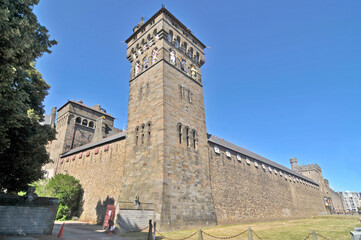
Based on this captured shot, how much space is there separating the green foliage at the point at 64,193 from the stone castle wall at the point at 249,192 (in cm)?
1566

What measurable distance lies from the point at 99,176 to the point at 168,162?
11.1 m

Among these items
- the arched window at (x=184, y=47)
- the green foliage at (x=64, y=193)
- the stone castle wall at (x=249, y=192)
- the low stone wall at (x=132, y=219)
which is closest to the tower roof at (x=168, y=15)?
the arched window at (x=184, y=47)

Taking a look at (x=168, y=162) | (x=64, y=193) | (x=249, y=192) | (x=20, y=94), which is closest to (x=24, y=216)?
(x=20, y=94)

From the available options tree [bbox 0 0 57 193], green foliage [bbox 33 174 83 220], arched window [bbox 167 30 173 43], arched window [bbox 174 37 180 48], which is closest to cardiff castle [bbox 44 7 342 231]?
arched window [bbox 167 30 173 43]

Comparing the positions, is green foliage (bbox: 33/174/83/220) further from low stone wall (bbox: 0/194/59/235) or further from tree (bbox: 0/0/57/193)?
low stone wall (bbox: 0/194/59/235)

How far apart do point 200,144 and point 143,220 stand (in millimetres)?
8742

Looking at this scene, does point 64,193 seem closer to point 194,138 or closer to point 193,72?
point 194,138

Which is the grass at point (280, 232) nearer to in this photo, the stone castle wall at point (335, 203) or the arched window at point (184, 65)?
the arched window at point (184, 65)

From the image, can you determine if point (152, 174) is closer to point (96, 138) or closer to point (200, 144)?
point (200, 144)

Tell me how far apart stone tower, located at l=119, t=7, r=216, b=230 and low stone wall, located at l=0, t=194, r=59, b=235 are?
5.81 meters

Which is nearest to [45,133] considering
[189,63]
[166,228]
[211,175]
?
[166,228]

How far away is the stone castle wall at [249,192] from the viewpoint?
20.6 m

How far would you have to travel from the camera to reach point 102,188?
2211 centimetres

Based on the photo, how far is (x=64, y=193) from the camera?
23.0 metres
